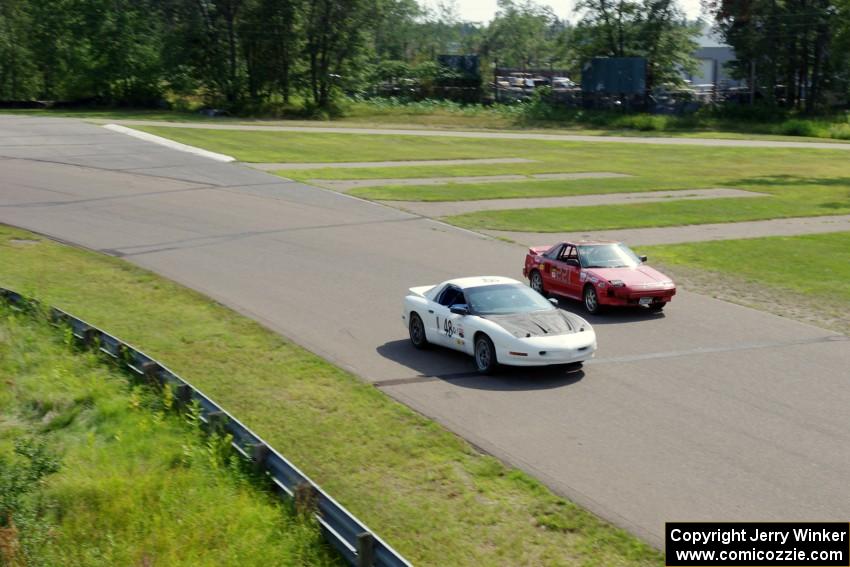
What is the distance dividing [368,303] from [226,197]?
16782 millimetres

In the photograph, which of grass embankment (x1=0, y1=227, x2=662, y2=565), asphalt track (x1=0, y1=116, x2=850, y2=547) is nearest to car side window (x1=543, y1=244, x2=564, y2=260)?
asphalt track (x1=0, y1=116, x2=850, y2=547)

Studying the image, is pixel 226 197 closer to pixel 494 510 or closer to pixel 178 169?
pixel 178 169

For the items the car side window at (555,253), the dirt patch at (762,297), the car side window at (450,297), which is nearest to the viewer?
the car side window at (450,297)

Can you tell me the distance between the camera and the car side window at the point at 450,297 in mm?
17281

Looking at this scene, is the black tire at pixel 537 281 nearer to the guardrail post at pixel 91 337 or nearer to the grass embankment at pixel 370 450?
the grass embankment at pixel 370 450

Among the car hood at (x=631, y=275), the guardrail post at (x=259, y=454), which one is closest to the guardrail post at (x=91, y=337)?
the guardrail post at (x=259, y=454)

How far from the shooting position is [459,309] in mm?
16750

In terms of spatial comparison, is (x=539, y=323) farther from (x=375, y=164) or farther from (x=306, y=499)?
(x=375, y=164)

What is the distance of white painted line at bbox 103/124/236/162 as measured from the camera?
48.0m

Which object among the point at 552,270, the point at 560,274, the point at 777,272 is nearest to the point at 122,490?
the point at 560,274

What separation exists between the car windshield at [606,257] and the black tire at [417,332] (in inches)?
187

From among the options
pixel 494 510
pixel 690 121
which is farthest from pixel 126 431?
pixel 690 121

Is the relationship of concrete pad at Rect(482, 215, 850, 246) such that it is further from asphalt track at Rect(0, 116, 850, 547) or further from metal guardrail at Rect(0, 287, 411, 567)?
metal guardrail at Rect(0, 287, 411, 567)

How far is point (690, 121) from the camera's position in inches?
3068
